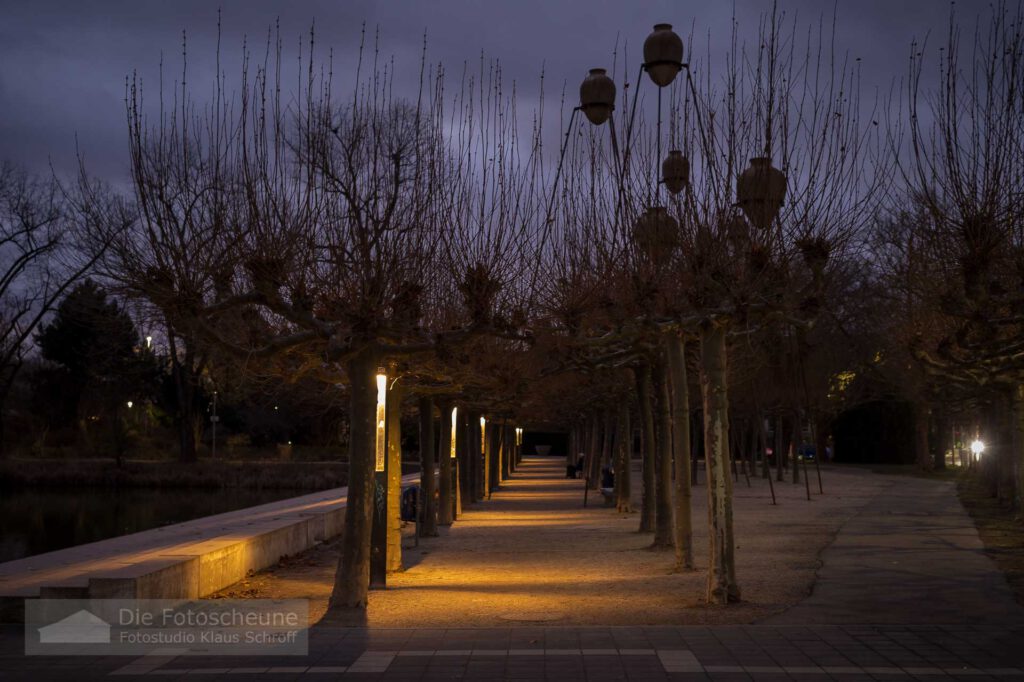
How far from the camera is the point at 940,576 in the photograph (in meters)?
15.8

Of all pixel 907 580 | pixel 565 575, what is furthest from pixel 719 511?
pixel 565 575

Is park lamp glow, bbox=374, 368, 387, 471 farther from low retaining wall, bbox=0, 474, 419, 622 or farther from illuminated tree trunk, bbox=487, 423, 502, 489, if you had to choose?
illuminated tree trunk, bbox=487, 423, 502, 489

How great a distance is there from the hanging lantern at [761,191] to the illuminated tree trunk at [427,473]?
12369mm

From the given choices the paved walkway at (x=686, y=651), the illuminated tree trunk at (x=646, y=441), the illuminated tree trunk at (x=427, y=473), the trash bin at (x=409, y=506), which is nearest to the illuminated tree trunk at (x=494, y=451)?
the trash bin at (x=409, y=506)

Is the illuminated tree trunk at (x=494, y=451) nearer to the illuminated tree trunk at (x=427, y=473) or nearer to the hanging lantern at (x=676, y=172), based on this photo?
the illuminated tree trunk at (x=427, y=473)

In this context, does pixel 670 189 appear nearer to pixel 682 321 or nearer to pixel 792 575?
pixel 682 321

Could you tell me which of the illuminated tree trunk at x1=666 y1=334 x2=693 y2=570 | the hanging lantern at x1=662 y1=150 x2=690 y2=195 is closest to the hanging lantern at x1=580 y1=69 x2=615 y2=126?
the hanging lantern at x1=662 y1=150 x2=690 y2=195

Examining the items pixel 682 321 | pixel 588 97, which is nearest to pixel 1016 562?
pixel 682 321

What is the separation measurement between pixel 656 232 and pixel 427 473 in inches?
441

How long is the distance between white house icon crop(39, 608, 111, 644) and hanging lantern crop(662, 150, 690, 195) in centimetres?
808

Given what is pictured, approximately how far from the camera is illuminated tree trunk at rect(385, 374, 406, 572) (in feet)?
59.3

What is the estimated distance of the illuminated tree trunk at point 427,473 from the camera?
23.8 m

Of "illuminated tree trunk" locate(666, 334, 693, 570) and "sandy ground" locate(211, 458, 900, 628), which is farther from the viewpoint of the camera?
"illuminated tree trunk" locate(666, 334, 693, 570)

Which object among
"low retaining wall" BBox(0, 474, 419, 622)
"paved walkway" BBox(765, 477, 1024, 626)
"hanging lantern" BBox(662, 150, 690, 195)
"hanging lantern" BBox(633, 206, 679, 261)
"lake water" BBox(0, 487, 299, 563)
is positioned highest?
"hanging lantern" BBox(662, 150, 690, 195)
